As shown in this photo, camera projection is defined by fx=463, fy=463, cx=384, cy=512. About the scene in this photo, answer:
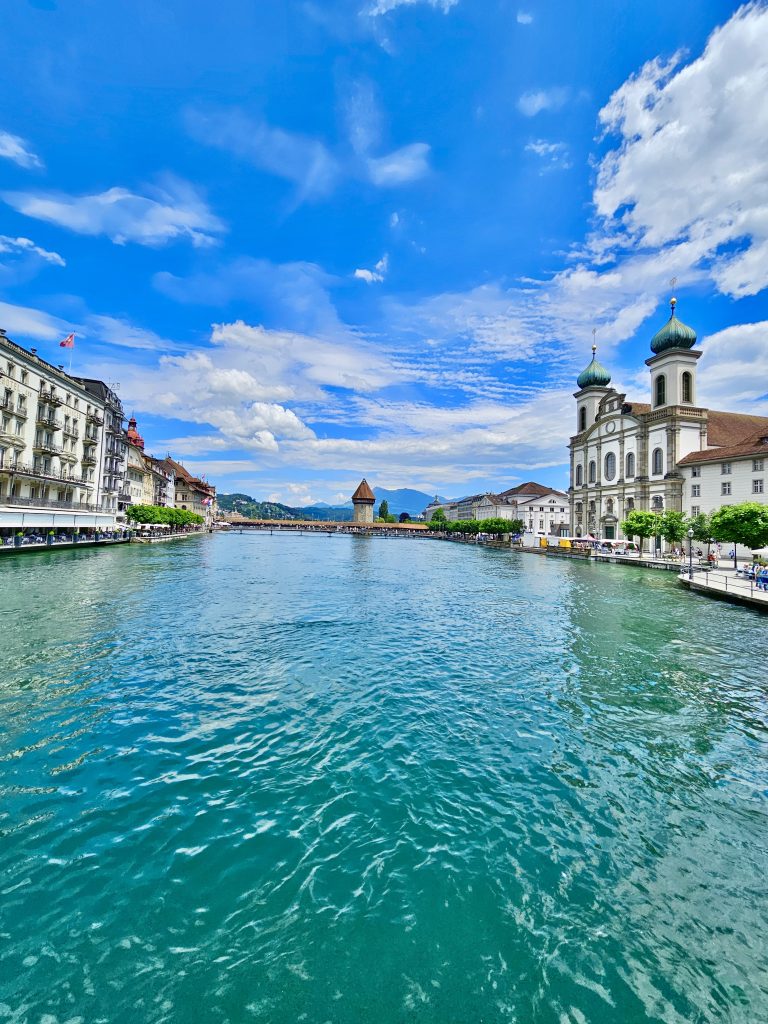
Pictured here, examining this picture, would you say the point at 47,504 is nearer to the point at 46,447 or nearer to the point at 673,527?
the point at 46,447

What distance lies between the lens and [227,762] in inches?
306

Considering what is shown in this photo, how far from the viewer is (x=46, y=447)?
162 ft

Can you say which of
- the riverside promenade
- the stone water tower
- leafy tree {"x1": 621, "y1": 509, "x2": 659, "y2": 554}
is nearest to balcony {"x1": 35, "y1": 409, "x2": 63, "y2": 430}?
the riverside promenade

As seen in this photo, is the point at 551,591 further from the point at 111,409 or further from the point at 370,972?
the point at 111,409

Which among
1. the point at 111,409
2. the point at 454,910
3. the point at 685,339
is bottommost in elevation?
the point at 454,910

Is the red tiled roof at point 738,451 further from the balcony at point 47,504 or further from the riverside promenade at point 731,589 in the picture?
the balcony at point 47,504

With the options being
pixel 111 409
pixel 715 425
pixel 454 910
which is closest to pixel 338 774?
pixel 454 910

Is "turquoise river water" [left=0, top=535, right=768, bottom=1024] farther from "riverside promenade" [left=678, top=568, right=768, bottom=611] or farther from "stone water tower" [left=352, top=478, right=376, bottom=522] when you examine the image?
"stone water tower" [left=352, top=478, right=376, bottom=522]

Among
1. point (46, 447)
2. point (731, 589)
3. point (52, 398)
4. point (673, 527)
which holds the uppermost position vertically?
point (52, 398)

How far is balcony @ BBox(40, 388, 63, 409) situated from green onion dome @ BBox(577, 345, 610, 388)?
283ft

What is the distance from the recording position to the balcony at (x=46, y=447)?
4775cm

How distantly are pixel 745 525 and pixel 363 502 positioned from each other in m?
135

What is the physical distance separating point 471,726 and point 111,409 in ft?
239

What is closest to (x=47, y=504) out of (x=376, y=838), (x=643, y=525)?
(x=376, y=838)
